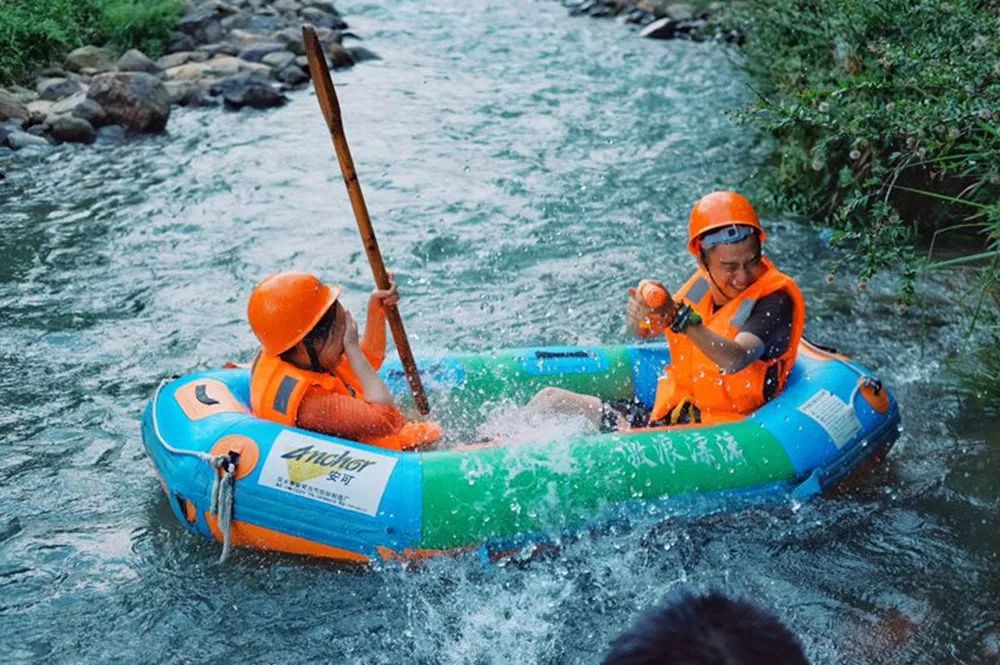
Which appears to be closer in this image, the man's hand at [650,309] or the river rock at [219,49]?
the man's hand at [650,309]

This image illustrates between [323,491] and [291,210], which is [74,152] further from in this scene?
[323,491]

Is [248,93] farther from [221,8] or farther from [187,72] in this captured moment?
[221,8]

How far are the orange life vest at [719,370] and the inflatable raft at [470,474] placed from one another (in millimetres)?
103

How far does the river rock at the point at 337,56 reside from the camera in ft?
41.9

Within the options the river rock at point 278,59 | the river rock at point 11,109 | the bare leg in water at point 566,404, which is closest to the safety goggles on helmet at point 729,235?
the bare leg in water at point 566,404

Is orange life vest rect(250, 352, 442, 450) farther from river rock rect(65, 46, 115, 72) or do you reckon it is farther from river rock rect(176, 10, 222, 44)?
river rock rect(176, 10, 222, 44)

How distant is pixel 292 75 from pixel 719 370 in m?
8.89

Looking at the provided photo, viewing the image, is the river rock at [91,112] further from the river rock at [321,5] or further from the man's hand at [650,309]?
the man's hand at [650,309]

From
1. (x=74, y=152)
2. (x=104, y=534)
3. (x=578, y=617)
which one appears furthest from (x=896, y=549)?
(x=74, y=152)

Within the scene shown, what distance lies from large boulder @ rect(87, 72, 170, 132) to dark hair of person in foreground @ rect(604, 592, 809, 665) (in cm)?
990

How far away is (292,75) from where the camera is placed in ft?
39.9

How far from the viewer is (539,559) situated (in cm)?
414

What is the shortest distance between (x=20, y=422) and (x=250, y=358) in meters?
1.24

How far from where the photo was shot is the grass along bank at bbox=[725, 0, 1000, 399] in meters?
4.28
